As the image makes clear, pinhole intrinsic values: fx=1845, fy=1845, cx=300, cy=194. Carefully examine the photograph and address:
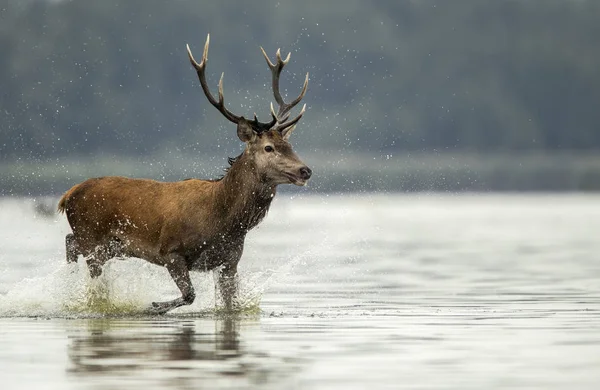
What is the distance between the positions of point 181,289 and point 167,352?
11.9 ft

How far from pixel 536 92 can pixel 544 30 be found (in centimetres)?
2208

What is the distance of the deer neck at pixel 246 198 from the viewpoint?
16.5 meters

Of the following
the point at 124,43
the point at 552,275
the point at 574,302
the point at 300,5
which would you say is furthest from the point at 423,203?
the point at 300,5

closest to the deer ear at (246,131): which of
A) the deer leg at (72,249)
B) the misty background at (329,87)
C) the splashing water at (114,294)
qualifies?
the splashing water at (114,294)

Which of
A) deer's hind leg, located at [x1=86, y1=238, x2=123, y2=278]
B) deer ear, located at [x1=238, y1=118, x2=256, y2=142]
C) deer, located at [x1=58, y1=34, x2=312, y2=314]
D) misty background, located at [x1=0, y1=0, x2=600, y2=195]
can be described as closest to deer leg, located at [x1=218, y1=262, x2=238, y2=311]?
deer, located at [x1=58, y1=34, x2=312, y2=314]

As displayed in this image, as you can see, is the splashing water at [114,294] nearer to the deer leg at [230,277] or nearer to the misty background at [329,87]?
the deer leg at [230,277]

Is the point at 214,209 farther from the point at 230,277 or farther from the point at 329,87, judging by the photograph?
the point at 329,87

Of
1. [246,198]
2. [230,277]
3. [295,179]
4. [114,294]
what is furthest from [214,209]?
[114,294]

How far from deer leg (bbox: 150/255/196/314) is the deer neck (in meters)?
0.58

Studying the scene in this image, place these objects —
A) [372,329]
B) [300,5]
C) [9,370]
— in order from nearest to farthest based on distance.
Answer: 1. [9,370]
2. [372,329]
3. [300,5]

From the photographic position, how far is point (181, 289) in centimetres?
1652

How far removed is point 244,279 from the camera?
55.2 ft

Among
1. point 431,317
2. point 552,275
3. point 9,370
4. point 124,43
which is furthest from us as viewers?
point 124,43

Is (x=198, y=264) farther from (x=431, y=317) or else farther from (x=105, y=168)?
(x=105, y=168)
